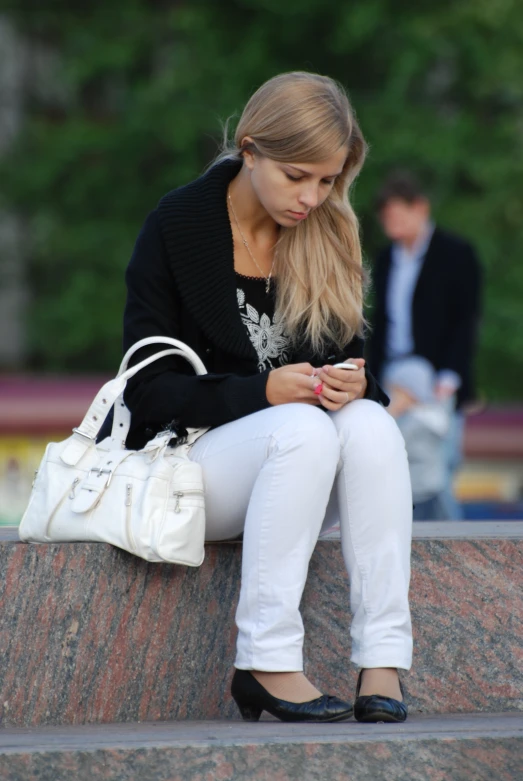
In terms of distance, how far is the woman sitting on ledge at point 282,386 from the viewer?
3180 mm

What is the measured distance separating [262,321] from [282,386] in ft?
1.16

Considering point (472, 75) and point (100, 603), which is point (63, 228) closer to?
point (472, 75)

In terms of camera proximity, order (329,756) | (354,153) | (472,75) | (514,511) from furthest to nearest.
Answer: (472,75)
(514,511)
(354,153)
(329,756)

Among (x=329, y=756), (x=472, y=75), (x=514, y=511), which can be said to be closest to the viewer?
(x=329, y=756)

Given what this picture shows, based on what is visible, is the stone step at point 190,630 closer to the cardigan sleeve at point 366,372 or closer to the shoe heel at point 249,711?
the shoe heel at point 249,711

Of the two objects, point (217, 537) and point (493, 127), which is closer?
point (217, 537)

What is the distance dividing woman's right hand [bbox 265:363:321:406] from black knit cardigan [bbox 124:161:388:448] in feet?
0.08

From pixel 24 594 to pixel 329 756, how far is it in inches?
35.1

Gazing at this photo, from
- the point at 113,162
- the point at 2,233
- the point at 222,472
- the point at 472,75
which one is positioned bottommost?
the point at 2,233

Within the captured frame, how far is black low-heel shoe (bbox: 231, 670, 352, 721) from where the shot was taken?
10.3 feet

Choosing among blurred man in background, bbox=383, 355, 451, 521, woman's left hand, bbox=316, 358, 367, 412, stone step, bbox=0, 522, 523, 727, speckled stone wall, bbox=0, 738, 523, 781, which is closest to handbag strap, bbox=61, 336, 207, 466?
stone step, bbox=0, 522, 523, 727

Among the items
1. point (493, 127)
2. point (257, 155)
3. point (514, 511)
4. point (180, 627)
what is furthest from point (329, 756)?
point (493, 127)

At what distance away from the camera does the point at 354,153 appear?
361 centimetres

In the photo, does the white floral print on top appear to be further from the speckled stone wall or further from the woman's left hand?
the speckled stone wall
